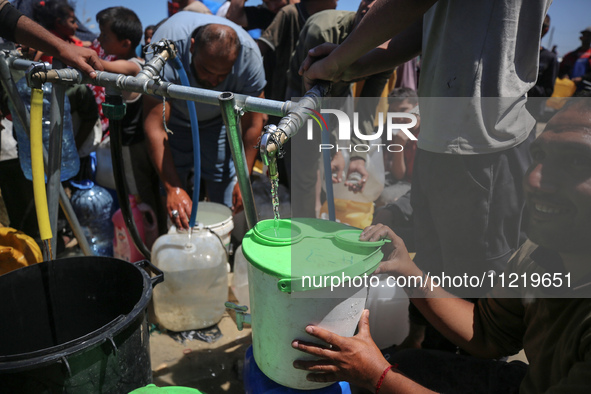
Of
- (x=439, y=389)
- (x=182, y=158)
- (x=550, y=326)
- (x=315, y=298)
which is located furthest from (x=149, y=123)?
(x=550, y=326)

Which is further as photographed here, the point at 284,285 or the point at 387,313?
the point at 387,313

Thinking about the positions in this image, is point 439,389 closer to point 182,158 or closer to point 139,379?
point 139,379

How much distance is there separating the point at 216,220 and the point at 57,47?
4.40 ft

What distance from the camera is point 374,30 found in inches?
50.9

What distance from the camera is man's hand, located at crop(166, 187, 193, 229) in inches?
91.4

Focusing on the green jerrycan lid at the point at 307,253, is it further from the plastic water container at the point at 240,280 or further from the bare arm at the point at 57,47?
the plastic water container at the point at 240,280

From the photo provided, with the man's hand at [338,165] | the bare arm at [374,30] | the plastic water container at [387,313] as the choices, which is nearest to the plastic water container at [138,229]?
the man's hand at [338,165]

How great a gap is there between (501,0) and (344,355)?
1142 mm

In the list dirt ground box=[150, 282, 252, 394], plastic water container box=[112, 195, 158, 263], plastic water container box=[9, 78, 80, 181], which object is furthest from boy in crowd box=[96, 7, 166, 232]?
dirt ground box=[150, 282, 252, 394]

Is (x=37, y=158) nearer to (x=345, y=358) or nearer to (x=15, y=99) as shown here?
(x=15, y=99)

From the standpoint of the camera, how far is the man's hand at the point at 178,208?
232 cm

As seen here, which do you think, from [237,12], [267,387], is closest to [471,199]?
[267,387]

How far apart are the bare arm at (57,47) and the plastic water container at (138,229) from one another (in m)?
1.15

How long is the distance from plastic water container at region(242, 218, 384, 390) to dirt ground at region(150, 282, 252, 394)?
2.78 ft
